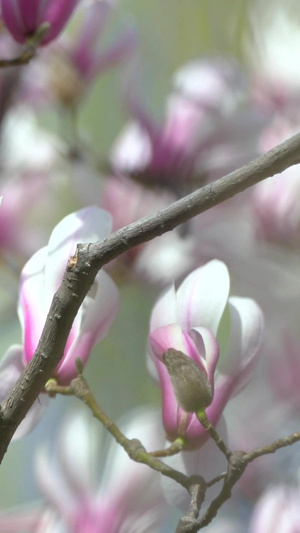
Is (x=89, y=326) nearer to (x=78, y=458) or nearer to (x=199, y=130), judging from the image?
(x=78, y=458)

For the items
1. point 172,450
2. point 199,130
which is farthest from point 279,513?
point 199,130

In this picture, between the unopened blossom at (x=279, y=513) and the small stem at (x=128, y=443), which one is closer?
the small stem at (x=128, y=443)

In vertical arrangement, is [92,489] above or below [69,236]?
below

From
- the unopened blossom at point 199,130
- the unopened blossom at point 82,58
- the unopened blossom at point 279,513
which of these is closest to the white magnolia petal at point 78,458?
the unopened blossom at point 279,513

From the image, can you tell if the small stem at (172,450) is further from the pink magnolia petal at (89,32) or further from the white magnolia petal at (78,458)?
the pink magnolia petal at (89,32)

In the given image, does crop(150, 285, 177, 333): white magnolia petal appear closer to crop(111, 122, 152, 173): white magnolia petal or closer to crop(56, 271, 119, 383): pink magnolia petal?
crop(56, 271, 119, 383): pink magnolia petal

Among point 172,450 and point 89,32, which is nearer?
point 172,450
